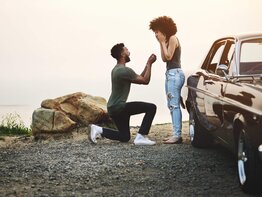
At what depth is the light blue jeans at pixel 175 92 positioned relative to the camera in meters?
9.28

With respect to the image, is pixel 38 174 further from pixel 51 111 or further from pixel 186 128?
pixel 186 128

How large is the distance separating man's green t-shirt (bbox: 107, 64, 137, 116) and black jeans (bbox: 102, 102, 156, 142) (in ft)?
0.36

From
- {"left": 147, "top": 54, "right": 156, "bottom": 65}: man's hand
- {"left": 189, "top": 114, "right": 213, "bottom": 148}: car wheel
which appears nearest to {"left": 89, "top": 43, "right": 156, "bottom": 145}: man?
{"left": 147, "top": 54, "right": 156, "bottom": 65}: man's hand

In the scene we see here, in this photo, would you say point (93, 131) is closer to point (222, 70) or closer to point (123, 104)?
point (123, 104)

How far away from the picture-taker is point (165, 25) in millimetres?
9258

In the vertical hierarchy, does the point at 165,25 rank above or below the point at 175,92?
above

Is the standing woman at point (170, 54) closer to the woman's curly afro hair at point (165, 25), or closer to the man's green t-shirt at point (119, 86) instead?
the woman's curly afro hair at point (165, 25)

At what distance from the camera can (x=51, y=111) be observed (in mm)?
11883

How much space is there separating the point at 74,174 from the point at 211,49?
3.15 metres

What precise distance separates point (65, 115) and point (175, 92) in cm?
328

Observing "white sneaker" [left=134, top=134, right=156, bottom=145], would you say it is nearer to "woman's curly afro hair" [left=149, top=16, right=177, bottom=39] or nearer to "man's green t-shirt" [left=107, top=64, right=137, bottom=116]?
"man's green t-shirt" [left=107, top=64, right=137, bottom=116]

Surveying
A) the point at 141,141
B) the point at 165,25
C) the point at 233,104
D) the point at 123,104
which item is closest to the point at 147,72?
the point at 123,104

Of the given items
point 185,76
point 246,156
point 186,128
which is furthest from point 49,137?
point 246,156

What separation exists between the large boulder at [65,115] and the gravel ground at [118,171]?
1.76 m
